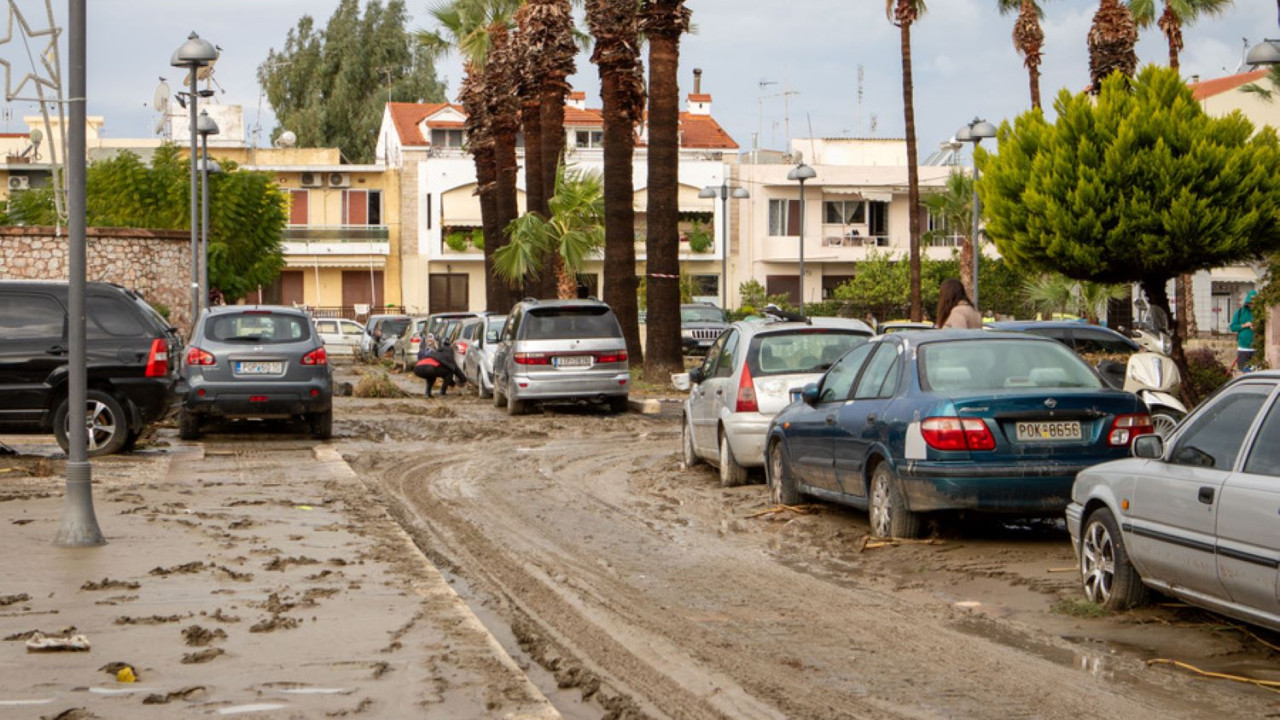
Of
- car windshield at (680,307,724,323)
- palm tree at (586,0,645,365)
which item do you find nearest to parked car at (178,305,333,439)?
palm tree at (586,0,645,365)

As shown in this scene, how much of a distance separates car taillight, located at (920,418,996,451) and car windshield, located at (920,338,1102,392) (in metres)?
0.58

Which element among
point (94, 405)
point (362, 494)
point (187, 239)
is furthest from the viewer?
point (187, 239)

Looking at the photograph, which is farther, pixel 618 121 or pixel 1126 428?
pixel 618 121

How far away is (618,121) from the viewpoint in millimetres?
32281

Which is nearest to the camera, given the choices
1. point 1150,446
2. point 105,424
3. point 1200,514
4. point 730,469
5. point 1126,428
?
point 1200,514

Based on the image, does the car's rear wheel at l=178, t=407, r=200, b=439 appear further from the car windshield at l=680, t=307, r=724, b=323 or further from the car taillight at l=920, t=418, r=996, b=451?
the car windshield at l=680, t=307, r=724, b=323

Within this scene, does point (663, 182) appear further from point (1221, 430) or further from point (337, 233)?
point (337, 233)

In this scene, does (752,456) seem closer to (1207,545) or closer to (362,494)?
(362,494)

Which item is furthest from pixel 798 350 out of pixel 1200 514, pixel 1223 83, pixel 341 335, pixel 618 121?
pixel 1223 83

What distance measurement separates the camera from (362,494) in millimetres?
14422

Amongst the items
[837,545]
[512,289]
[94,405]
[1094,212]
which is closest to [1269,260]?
[1094,212]

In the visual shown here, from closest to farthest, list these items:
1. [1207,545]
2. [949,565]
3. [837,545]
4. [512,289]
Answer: [1207,545]
[949,565]
[837,545]
[512,289]

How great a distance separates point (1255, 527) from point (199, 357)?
15309mm

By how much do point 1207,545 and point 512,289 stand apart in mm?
36119
